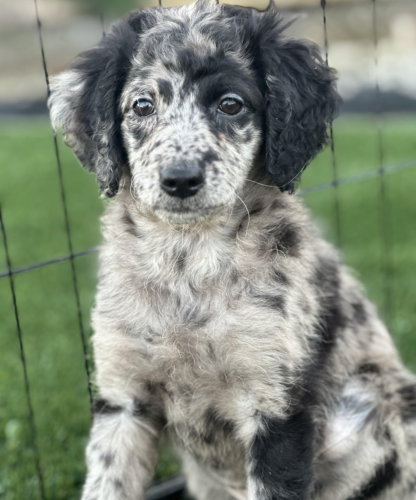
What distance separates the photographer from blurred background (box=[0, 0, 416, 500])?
197 inches

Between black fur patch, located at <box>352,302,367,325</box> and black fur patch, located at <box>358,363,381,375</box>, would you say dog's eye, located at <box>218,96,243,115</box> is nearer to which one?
black fur patch, located at <box>352,302,367,325</box>

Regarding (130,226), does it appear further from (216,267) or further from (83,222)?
(83,222)

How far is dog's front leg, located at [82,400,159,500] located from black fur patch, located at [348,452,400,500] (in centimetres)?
108

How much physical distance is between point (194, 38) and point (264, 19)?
372mm

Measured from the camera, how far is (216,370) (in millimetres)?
3449

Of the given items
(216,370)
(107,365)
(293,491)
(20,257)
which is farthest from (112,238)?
(20,257)

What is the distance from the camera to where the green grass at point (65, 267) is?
5.04 m

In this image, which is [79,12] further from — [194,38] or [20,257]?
[194,38]

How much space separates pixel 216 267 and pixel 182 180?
0.58 meters

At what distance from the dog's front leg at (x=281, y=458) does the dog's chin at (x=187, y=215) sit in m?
0.90

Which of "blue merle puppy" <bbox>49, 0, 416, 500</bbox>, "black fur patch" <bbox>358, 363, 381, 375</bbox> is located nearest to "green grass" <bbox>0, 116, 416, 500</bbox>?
"blue merle puppy" <bbox>49, 0, 416, 500</bbox>

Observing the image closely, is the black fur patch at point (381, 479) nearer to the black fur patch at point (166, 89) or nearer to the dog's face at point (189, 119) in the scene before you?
the dog's face at point (189, 119)

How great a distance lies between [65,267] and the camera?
28.6ft

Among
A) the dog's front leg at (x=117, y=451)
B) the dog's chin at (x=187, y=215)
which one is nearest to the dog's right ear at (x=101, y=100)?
the dog's chin at (x=187, y=215)
